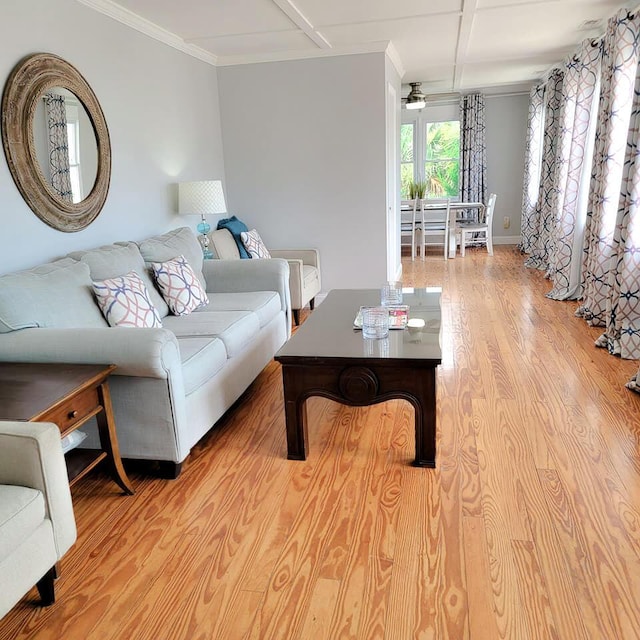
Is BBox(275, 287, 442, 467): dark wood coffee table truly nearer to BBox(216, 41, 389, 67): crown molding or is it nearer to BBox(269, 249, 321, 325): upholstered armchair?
BBox(269, 249, 321, 325): upholstered armchair

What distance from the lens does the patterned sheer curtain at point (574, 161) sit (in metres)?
4.55

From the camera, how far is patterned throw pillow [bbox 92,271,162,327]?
8.43 ft

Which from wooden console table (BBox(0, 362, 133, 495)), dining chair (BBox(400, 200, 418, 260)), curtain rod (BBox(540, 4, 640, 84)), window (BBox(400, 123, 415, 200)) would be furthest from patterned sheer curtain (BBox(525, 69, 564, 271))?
wooden console table (BBox(0, 362, 133, 495))

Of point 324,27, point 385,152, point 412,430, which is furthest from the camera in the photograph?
point 385,152

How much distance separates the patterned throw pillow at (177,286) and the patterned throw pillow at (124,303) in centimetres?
38

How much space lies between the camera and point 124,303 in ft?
8.57

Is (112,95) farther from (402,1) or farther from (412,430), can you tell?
(412,430)

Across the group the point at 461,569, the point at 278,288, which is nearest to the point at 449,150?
the point at 278,288

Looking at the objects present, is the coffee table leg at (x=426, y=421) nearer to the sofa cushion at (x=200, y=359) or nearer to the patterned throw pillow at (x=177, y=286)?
the sofa cushion at (x=200, y=359)

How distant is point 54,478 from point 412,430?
1.64m

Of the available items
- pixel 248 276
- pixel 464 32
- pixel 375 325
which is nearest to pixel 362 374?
pixel 375 325

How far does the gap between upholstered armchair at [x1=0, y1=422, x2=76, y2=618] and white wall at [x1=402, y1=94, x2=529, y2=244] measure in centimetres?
815

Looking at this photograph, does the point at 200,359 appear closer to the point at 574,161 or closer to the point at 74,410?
the point at 74,410

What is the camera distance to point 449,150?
28.2 ft
